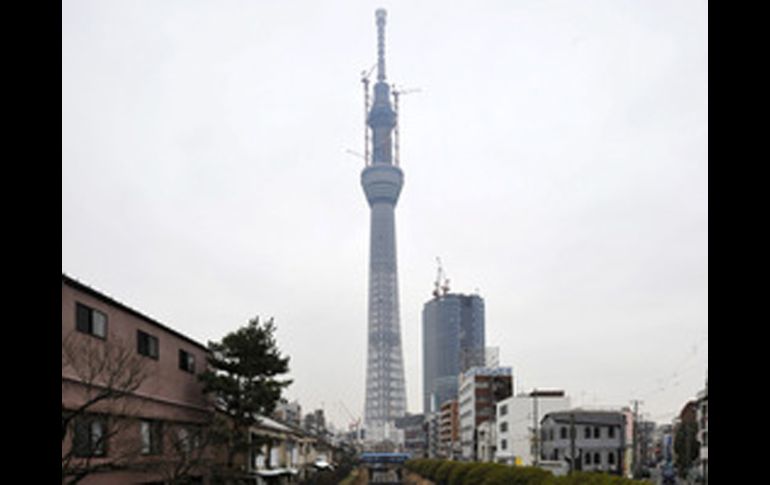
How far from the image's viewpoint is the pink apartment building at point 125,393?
16312 millimetres

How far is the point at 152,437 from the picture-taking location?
72.7 ft

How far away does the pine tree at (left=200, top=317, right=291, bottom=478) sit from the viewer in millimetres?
A: 28453

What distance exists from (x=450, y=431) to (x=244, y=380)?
82.8m

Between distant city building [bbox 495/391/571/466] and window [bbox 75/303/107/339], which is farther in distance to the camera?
distant city building [bbox 495/391/571/466]

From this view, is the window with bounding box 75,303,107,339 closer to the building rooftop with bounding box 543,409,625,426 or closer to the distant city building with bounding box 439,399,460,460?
the building rooftop with bounding box 543,409,625,426

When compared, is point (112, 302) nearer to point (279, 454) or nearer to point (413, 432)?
point (279, 454)

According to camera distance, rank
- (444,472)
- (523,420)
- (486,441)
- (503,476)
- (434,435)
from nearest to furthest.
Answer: (503,476) → (444,472) → (523,420) → (486,441) → (434,435)

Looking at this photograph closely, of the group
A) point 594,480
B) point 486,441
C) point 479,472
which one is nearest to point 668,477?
point 486,441

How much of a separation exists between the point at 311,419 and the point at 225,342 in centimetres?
9918

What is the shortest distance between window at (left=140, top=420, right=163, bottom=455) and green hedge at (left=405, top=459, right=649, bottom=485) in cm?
1337

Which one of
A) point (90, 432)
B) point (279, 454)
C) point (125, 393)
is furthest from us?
point (279, 454)

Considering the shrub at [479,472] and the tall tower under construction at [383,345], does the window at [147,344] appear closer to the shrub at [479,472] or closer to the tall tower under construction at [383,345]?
the shrub at [479,472]

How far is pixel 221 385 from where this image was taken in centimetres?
2794

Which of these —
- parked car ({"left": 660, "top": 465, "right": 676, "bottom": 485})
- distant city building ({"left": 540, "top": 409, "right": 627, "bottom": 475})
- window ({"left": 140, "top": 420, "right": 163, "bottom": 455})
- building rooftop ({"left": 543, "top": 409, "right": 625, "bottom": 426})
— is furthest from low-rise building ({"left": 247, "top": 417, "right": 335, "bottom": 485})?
parked car ({"left": 660, "top": 465, "right": 676, "bottom": 485})
